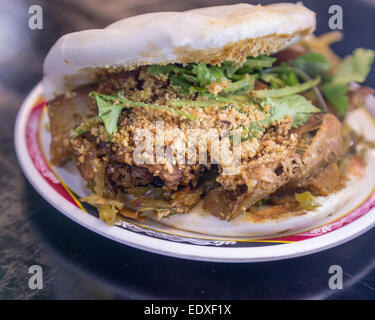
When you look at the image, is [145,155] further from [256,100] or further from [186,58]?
[256,100]

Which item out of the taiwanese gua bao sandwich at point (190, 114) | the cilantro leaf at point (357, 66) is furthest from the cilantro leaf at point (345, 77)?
the taiwanese gua bao sandwich at point (190, 114)

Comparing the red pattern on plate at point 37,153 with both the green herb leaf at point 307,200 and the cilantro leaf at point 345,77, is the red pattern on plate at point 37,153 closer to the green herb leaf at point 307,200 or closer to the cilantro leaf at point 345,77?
the green herb leaf at point 307,200

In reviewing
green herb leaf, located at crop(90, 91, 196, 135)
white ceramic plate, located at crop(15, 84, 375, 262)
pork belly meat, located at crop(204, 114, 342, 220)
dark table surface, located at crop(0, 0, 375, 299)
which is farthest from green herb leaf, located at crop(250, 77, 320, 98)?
dark table surface, located at crop(0, 0, 375, 299)

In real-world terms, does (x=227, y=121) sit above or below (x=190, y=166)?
above

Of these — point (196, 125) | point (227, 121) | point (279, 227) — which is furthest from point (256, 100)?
point (279, 227)

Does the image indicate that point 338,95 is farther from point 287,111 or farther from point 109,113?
point 109,113

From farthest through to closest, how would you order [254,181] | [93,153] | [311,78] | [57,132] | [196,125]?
[311,78]
[57,132]
[93,153]
[196,125]
[254,181]

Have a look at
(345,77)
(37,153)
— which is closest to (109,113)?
(37,153)
